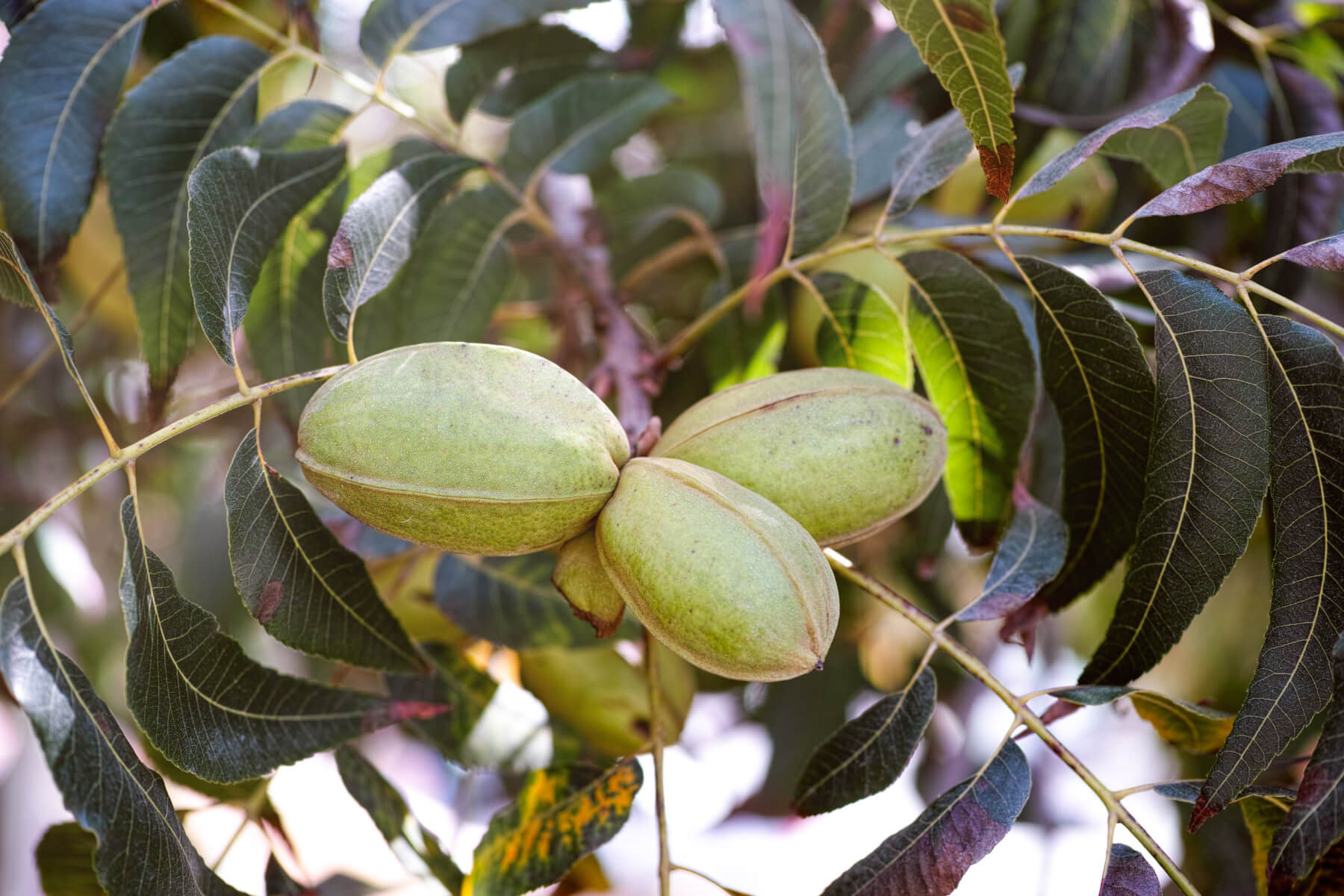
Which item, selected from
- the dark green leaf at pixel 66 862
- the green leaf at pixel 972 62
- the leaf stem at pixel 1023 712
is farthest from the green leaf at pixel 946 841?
the dark green leaf at pixel 66 862

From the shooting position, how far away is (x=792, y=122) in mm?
1260

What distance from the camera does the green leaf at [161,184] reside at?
118 cm

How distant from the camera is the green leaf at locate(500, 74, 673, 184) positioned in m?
1.46

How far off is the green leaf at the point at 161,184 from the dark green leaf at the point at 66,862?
1.79 feet

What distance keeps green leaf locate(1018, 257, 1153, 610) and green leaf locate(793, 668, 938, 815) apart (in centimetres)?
22

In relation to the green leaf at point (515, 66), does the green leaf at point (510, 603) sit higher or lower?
lower

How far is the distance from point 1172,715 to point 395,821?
0.91 meters

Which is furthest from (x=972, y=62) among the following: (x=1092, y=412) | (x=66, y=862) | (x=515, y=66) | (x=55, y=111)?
(x=66, y=862)

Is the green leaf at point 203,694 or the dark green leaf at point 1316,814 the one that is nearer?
the dark green leaf at point 1316,814

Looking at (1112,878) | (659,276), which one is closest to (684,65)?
(659,276)

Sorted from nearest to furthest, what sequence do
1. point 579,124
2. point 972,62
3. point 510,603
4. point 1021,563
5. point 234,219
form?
point 972,62
point 234,219
point 1021,563
point 510,603
point 579,124

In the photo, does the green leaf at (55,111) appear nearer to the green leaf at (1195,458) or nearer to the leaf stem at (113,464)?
the leaf stem at (113,464)

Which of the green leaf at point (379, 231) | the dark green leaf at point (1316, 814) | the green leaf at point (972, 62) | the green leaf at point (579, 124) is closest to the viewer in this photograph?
the dark green leaf at point (1316, 814)

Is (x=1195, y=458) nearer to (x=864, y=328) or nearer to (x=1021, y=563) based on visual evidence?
(x=1021, y=563)
